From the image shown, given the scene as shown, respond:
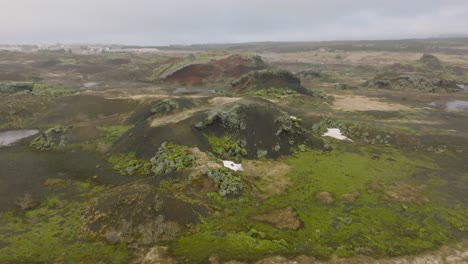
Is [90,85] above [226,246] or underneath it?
above

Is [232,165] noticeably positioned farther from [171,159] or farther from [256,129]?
[256,129]

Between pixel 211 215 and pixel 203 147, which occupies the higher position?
pixel 203 147

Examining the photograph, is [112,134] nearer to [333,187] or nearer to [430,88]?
[333,187]

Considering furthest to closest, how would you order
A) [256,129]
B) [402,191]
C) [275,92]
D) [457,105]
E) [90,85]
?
1. [90,85]
2. [275,92]
3. [457,105]
4. [256,129]
5. [402,191]

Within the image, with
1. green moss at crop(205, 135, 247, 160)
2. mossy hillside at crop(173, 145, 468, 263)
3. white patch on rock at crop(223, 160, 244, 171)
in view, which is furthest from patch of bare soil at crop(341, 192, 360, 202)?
green moss at crop(205, 135, 247, 160)

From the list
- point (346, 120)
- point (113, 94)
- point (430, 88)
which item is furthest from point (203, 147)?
point (430, 88)

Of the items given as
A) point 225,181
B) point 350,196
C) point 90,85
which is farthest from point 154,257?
point 90,85

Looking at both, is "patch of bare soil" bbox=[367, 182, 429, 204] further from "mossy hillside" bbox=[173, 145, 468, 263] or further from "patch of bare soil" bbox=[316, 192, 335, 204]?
"patch of bare soil" bbox=[316, 192, 335, 204]
